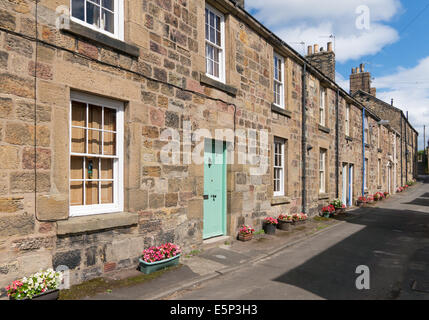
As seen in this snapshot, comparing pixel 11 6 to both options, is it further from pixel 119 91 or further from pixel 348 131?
pixel 348 131

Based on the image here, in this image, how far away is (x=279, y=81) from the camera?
10820mm

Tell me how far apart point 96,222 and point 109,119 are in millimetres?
1781

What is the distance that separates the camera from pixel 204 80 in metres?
7.17

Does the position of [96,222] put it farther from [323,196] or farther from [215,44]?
[323,196]

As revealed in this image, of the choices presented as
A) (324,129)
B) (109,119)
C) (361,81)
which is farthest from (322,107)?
(361,81)

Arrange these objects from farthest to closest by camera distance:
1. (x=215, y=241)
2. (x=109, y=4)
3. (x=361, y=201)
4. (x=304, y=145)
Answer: (x=361, y=201), (x=304, y=145), (x=215, y=241), (x=109, y=4)

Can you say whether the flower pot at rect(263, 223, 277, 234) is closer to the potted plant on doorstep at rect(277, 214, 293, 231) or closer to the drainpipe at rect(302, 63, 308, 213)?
the potted plant on doorstep at rect(277, 214, 293, 231)

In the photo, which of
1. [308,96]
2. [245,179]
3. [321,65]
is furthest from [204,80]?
[321,65]

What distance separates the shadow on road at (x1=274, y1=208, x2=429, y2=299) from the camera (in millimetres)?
4965

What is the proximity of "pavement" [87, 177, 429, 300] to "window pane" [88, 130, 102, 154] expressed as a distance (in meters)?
2.17

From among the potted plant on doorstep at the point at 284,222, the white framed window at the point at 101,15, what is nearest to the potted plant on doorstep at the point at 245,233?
the potted plant on doorstep at the point at 284,222

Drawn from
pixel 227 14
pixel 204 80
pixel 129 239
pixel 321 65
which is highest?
pixel 321 65

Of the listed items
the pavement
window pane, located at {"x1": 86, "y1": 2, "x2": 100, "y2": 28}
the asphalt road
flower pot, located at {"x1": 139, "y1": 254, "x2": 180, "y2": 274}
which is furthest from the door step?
window pane, located at {"x1": 86, "y1": 2, "x2": 100, "y2": 28}
